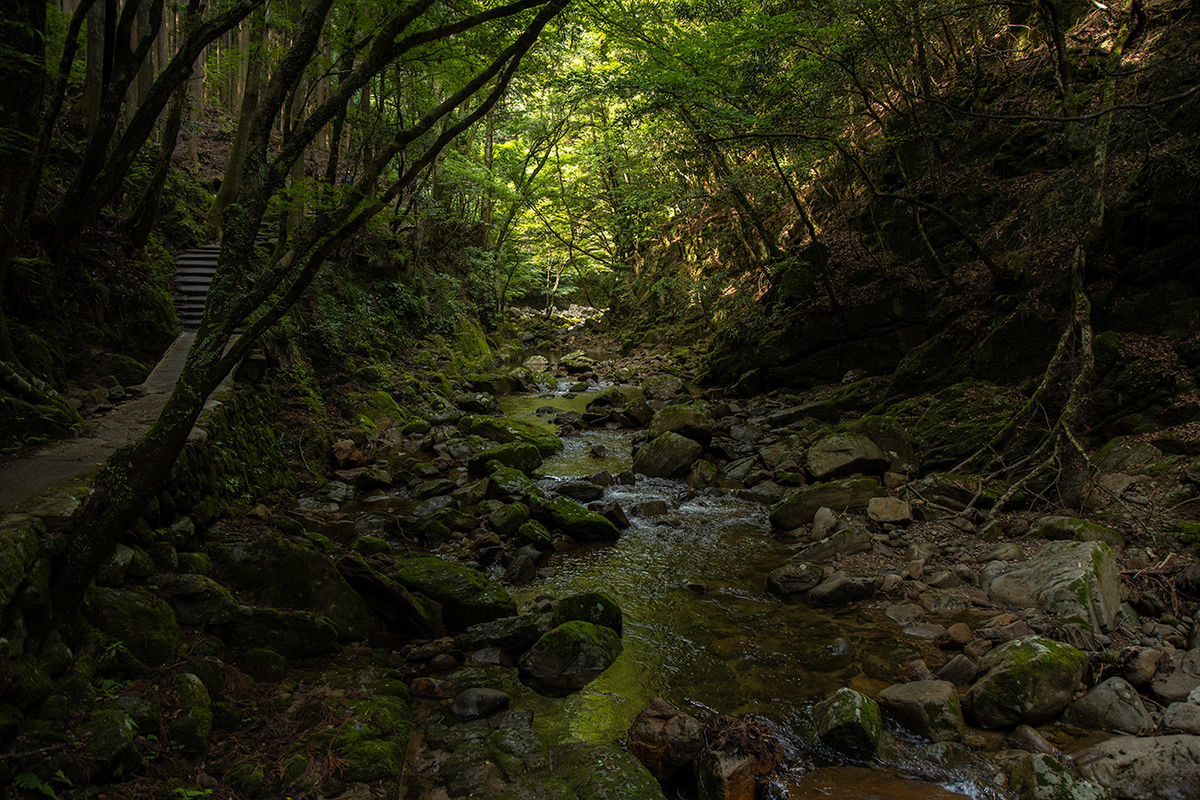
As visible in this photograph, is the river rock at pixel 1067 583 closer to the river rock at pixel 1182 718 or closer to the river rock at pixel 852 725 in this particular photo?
the river rock at pixel 1182 718

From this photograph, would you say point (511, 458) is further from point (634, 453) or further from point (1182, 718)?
point (1182, 718)

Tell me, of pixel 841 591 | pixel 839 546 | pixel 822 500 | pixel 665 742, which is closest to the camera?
pixel 665 742

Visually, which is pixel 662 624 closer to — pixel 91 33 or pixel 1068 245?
pixel 1068 245

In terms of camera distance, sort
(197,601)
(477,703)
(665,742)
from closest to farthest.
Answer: (665,742), (197,601), (477,703)

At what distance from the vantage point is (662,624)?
584 centimetres

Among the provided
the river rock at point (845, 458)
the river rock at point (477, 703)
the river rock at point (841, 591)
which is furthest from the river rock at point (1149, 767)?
the river rock at point (845, 458)

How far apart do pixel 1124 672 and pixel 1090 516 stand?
2909 mm

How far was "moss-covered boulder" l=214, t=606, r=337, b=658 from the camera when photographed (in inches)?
168

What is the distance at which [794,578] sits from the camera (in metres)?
6.41

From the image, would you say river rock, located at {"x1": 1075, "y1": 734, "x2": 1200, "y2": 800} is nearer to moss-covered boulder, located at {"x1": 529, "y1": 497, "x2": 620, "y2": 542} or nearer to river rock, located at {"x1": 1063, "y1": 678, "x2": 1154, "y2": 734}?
river rock, located at {"x1": 1063, "y1": 678, "x2": 1154, "y2": 734}

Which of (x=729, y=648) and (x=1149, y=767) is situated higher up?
(x=1149, y=767)

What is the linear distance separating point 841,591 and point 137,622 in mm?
6018

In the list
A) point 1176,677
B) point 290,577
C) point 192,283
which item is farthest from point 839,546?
point 192,283

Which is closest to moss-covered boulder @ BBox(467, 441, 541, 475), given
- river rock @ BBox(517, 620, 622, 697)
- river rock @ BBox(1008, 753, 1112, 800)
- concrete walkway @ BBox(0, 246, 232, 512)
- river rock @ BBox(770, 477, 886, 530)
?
concrete walkway @ BBox(0, 246, 232, 512)
